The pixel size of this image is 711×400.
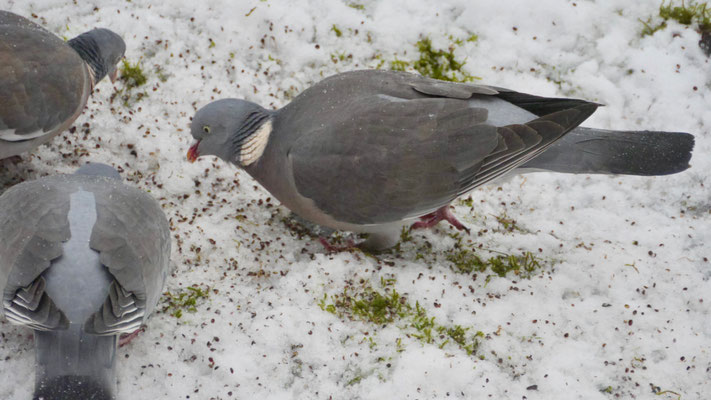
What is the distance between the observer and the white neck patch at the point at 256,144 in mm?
4480

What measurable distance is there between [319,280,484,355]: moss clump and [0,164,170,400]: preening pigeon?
0.99 metres

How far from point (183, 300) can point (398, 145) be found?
147 centimetres

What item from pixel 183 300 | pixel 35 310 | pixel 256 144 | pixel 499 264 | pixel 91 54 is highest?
pixel 91 54

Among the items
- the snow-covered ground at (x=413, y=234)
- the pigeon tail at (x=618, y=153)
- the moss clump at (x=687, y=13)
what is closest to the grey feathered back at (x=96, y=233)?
the snow-covered ground at (x=413, y=234)

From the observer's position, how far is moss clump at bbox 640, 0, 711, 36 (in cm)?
556

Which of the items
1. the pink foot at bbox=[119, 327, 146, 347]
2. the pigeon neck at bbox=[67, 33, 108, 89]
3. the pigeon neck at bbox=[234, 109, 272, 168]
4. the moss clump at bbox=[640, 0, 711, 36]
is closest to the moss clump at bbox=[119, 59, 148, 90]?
the pigeon neck at bbox=[67, 33, 108, 89]

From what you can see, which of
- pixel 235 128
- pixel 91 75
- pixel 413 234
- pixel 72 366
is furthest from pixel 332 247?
pixel 91 75

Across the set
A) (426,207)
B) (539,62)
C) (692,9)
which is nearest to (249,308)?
(426,207)

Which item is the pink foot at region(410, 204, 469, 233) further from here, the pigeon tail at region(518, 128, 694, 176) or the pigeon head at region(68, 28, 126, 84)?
the pigeon head at region(68, 28, 126, 84)

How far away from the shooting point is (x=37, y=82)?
4352 mm

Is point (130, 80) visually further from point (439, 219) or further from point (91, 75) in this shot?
point (439, 219)

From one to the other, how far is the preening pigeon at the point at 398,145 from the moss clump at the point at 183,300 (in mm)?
774

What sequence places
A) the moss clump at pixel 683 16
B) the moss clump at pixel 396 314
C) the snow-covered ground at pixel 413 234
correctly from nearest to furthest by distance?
the snow-covered ground at pixel 413 234
the moss clump at pixel 396 314
the moss clump at pixel 683 16

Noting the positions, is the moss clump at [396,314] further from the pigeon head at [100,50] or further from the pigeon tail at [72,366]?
the pigeon head at [100,50]
